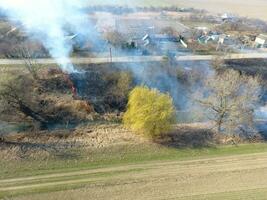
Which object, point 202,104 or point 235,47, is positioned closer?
point 202,104

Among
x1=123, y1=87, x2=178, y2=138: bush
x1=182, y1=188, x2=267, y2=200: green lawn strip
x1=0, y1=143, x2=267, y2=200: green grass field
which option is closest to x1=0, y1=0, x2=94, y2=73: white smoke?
x1=123, y1=87, x2=178, y2=138: bush

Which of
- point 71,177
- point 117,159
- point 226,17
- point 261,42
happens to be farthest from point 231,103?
point 226,17

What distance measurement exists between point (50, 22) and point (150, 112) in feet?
82.8

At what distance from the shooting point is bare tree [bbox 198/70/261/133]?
44.2m

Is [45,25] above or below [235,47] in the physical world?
above

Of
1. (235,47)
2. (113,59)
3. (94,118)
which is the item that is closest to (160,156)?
(94,118)

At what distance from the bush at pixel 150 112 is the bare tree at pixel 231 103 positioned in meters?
5.47

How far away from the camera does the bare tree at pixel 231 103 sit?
145 ft

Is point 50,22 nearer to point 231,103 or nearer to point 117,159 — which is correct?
point 117,159

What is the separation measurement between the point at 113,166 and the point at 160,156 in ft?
15.9

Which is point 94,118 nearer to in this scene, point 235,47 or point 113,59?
point 113,59

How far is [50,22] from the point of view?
197 feet

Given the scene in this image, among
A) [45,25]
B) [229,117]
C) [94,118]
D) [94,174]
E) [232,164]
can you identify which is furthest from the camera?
[45,25]

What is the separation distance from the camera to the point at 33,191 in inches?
1383
